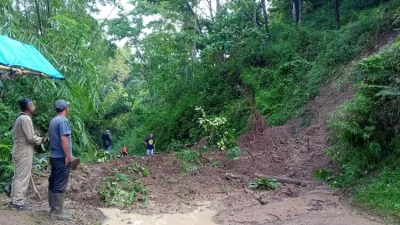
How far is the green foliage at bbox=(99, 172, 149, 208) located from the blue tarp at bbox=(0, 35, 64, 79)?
225cm

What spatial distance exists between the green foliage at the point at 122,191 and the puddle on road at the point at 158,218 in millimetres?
332

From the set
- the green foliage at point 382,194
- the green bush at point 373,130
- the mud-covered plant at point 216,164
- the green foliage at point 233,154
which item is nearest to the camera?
the green foliage at point 382,194

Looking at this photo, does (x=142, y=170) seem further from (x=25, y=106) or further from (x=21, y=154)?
(x=25, y=106)

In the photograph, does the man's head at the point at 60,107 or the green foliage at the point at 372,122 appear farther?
the green foliage at the point at 372,122

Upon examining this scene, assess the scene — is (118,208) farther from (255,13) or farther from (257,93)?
(255,13)

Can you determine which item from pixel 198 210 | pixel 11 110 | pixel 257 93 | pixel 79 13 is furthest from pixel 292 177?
pixel 79 13

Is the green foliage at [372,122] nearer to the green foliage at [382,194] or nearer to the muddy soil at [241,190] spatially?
the green foliage at [382,194]

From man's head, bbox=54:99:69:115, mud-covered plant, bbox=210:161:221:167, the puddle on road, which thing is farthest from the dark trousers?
mud-covered plant, bbox=210:161:221:167

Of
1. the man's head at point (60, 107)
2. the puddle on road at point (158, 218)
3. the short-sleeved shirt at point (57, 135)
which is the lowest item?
the puddle on road at point (158, 218)

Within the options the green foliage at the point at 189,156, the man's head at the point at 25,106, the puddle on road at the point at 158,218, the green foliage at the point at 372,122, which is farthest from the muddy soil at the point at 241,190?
the man's head at the point at 25,106

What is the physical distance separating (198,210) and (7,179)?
3.51 meters

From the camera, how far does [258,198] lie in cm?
767

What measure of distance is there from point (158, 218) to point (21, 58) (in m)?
3.33

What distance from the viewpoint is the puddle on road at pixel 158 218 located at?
21.0 feet
